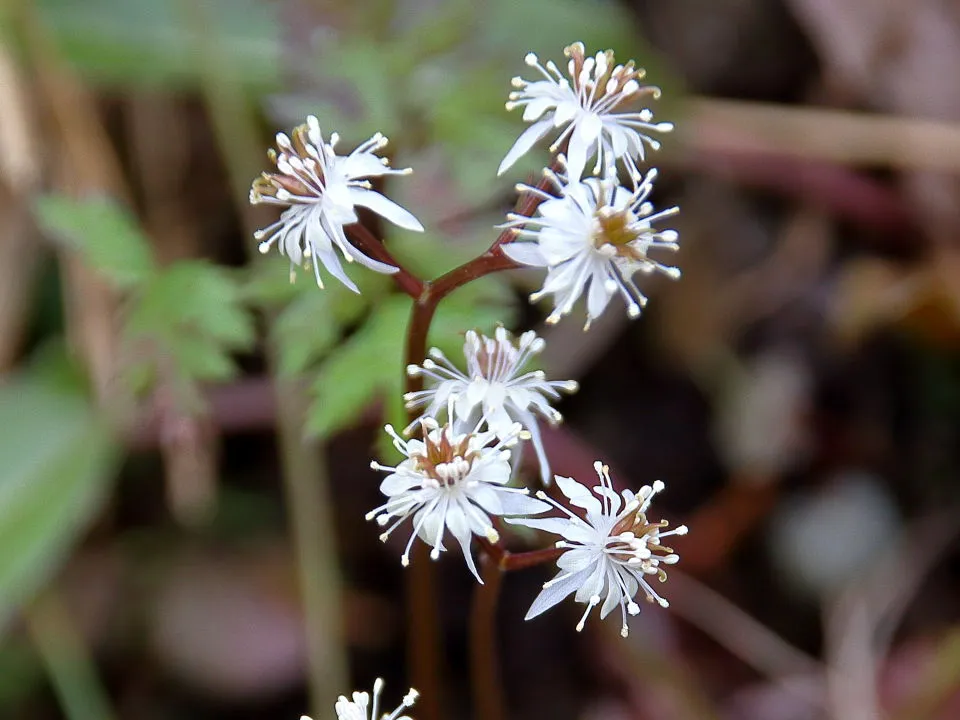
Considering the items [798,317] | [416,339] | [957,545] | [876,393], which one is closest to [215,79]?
[416,339]

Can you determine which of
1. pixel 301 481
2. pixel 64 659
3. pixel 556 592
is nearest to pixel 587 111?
pixel 556 592

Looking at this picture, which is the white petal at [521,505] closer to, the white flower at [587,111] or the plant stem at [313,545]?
the white flower at [587,111]

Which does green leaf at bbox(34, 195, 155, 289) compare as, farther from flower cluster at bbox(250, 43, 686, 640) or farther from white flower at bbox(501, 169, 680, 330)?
white flower at bbox(501, 169, 680, 330)

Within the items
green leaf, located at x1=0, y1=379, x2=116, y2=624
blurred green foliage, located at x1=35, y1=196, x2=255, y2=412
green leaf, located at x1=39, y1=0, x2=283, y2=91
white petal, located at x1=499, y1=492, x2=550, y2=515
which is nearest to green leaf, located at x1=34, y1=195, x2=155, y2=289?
blurred green foliage, located at x1=35, y1=196, x2=255, y2=412

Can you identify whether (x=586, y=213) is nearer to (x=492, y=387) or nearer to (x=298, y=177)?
(x=492, y=387)

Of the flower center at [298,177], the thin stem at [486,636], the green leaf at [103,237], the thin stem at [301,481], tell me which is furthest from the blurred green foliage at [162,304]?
the thin stem at [486,636]

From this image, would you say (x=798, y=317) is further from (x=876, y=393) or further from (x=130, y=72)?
(x=130, y=72)
